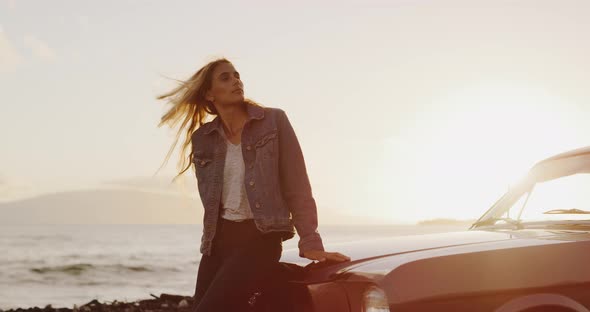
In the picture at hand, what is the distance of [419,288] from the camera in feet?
10.6

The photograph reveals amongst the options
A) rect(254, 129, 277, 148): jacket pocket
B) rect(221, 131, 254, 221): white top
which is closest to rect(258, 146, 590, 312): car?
rect(221, 131, 254, 221): white top

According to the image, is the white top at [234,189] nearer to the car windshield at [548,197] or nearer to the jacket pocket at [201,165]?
the jacket pocket at [201,165]

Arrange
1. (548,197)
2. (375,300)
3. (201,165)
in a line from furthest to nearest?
(548,197)
(201,165)
(375,300)

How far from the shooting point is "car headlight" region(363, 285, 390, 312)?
10.5 ft

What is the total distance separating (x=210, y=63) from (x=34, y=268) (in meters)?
25.9

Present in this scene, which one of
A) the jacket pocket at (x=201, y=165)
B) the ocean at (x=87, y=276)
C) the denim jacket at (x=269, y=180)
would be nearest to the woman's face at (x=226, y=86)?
the denim jacket at (x=269, y=180)

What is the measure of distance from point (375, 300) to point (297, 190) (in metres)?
0.78

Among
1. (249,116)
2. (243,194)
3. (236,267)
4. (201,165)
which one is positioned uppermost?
(249,116)

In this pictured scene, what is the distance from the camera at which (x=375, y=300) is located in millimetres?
3219

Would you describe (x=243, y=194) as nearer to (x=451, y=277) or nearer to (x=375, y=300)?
(x=375, y=300)

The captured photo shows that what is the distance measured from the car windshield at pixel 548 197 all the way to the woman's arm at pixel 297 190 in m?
1.48

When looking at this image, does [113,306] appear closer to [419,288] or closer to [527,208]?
[527,208]

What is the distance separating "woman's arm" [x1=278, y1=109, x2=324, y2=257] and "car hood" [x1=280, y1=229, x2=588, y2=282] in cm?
14

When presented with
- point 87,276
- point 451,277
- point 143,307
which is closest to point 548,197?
point 451,277
